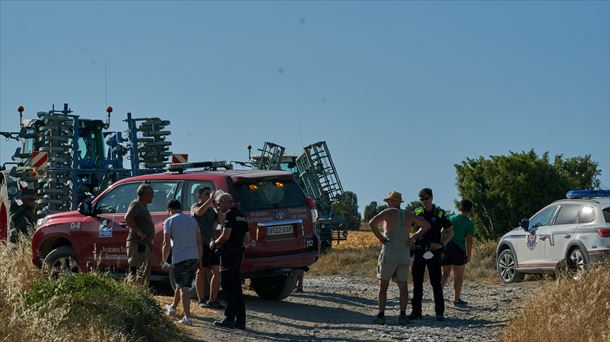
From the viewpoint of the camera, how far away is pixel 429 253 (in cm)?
1706

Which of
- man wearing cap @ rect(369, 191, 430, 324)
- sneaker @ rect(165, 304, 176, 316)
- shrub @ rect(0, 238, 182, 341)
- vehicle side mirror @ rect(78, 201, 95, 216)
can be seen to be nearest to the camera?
shrub @ rect(0, 238, 182, 341)

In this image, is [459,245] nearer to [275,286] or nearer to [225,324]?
[275,286]

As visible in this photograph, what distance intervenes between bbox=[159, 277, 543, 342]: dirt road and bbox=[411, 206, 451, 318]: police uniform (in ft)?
0.83

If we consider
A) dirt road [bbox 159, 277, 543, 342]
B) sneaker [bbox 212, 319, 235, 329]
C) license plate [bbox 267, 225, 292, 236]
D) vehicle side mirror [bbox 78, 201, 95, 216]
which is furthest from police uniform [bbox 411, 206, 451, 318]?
vehicle side mirror [bbox 78, 201, 95, 216]

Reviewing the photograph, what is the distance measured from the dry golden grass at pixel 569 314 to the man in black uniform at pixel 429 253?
5.56 ft

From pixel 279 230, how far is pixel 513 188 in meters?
20.0

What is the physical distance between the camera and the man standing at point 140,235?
16.0m

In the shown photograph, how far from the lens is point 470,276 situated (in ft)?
84.0

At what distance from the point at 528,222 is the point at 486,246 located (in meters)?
7.32

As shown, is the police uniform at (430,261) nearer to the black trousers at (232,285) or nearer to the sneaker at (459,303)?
the sneaker at (459,303)

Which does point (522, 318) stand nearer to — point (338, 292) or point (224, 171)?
point (224, 171)

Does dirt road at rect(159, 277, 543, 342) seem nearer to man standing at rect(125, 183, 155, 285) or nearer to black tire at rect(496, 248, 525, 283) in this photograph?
black tire at rect(496, 248, 525, 283)

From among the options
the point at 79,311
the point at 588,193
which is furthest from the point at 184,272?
the point at 588,193

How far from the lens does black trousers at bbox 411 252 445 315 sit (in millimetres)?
17062
